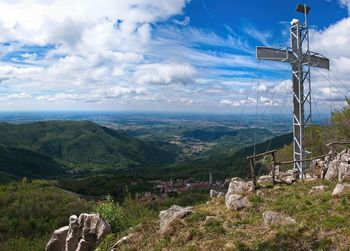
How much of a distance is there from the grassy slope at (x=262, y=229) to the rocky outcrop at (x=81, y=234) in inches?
40.3

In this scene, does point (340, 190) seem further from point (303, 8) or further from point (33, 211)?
point (33, 211)

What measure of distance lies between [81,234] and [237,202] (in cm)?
674

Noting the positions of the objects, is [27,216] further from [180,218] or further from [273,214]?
[273,214]

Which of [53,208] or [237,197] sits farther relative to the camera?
[53,208]

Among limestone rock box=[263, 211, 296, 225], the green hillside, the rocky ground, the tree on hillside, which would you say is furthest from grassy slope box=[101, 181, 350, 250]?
the green hillside

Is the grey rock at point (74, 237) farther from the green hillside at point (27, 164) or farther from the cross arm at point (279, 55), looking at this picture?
the green hillside at point (27, 164)

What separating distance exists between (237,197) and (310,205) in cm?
270

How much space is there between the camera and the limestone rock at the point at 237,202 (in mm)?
13077

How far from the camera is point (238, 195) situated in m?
13.8

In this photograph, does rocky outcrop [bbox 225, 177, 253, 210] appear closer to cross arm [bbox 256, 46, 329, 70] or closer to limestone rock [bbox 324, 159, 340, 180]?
limestone rock [bbox 324, 159, 340, 180]

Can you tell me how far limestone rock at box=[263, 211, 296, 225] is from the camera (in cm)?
1097

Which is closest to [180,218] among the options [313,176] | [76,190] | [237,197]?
[237,197]

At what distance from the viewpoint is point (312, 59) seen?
774 inches

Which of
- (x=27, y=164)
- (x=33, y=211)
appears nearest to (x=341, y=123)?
(x=33, y=211)
